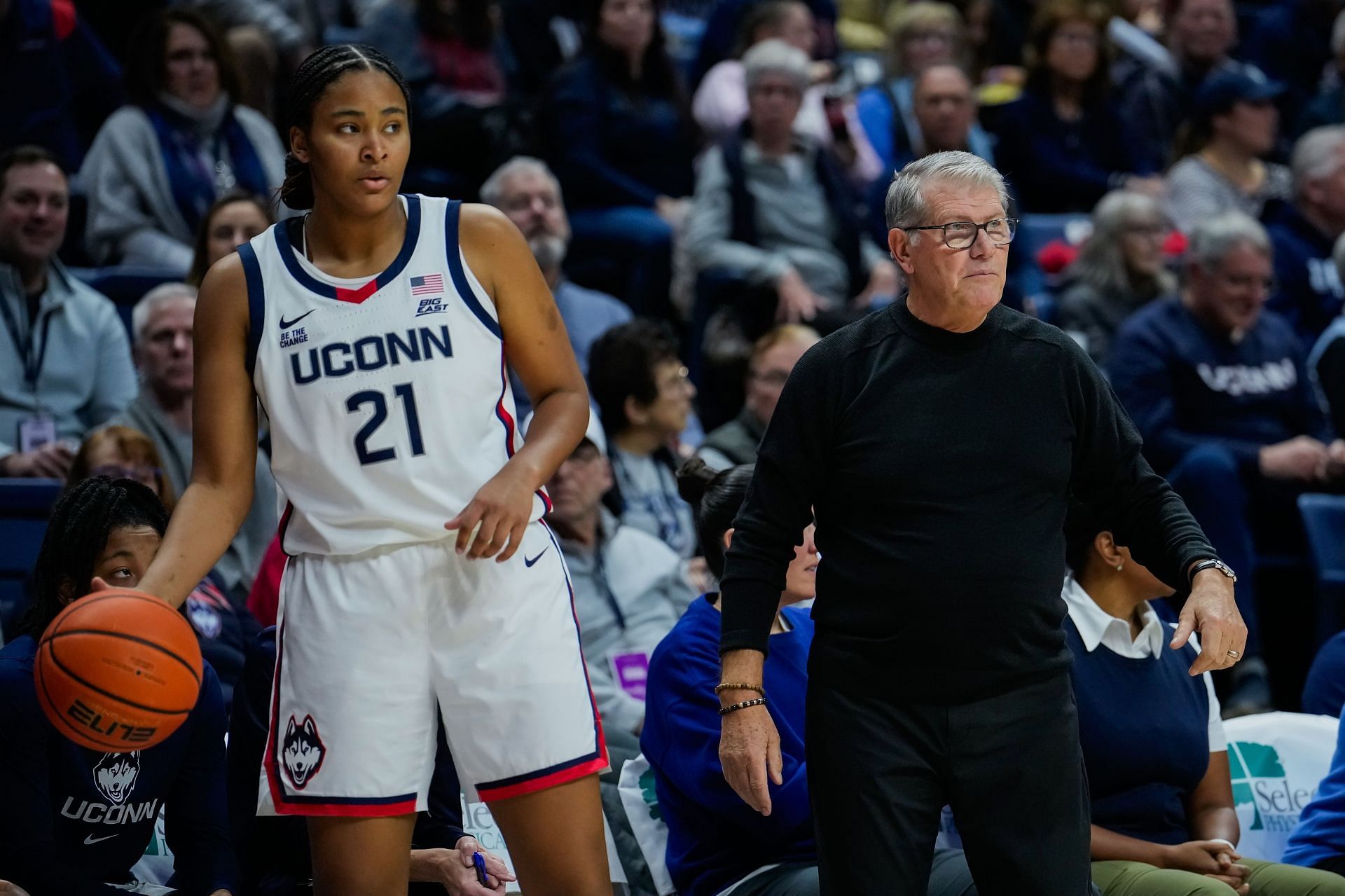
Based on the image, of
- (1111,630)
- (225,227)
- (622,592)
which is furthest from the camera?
(225,227)

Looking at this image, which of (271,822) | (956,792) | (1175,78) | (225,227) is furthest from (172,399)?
(1175,78)

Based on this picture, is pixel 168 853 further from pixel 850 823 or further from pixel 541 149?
pixel 541 149

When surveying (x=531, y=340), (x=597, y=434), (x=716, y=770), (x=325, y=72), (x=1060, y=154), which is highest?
(x=1060, y=154)

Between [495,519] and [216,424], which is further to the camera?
[216,424]

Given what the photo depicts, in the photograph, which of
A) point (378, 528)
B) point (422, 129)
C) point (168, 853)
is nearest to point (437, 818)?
point (168, 853)

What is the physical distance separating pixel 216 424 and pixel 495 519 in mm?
542

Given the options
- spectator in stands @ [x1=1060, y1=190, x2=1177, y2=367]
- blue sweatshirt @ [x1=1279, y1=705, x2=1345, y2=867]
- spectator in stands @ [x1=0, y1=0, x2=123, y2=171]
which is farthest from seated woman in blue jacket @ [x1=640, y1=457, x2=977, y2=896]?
spectator in stands @ [x1=0, y1=0, x2=123, y2=171]

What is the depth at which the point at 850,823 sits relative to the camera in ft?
9.43

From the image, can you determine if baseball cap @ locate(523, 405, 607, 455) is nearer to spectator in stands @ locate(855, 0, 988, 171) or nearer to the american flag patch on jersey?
the american flag patch on jersey

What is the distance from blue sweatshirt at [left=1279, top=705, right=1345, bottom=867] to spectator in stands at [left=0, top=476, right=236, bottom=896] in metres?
2.44

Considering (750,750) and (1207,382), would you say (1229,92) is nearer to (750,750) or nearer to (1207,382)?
(1207,382)

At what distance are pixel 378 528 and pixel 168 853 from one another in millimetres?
1661

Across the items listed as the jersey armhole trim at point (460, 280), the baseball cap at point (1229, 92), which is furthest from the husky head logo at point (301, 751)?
the baseball cap at point (1229, 92)

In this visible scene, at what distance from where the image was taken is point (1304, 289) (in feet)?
26.1
